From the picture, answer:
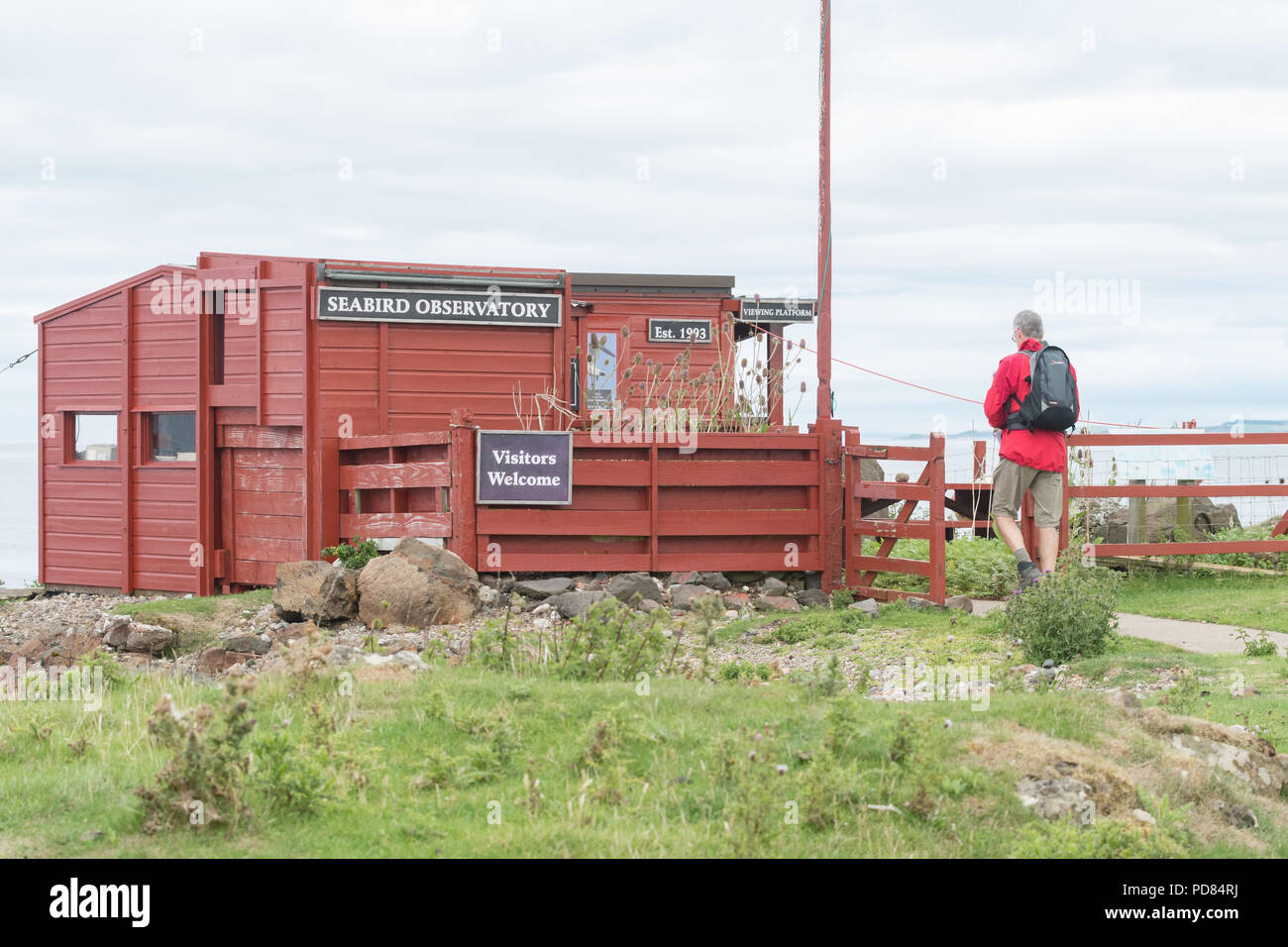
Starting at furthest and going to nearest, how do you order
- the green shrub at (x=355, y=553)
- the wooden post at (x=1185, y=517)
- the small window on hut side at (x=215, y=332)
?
the small window on hut side at (x=215, y=332) → the wooden post at (x=1185, y=517) → the green shrub at (x=355, y=553)

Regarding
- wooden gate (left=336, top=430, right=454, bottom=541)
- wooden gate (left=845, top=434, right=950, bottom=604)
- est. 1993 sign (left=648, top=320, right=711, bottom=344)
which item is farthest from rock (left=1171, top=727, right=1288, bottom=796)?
est. 1993 sign (left=648, top=320, right=711, bottom=344)

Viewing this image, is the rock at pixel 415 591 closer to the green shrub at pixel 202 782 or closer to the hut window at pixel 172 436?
the hut window at pixel 172 436

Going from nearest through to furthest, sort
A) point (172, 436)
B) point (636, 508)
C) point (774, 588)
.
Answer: point (774, 588)
point (636, 508)
point (172, 436)

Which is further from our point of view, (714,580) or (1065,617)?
(714,580)

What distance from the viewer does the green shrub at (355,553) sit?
1376 centimetres

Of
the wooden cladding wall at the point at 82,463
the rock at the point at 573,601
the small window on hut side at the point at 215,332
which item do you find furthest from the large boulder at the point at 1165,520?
the wooden cladding wall at the point at 82,463

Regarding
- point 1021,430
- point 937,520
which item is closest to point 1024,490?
point 1021,430

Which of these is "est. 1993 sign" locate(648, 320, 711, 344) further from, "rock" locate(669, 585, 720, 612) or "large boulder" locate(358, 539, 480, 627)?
"large boulder" locate(358, 539, 480, 627)

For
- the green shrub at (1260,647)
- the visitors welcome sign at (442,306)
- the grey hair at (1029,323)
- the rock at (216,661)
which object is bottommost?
the rock at (216,661)

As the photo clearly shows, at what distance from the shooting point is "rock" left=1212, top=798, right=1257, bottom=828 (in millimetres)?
5211

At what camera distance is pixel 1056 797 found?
5.05m

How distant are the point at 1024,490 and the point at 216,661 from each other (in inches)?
286

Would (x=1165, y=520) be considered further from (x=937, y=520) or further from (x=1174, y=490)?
(x=937, y=520)

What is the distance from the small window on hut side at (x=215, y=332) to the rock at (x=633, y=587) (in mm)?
6297
